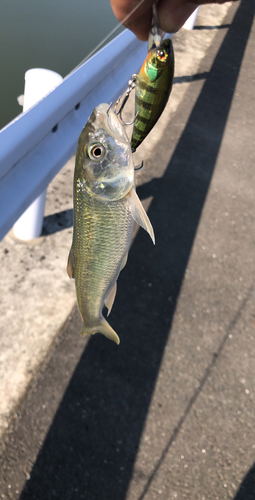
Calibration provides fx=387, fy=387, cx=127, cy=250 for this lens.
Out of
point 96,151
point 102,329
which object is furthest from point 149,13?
point 102,329

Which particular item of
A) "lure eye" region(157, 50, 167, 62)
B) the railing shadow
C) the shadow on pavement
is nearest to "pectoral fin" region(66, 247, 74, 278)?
"lure eye" region(157, 50, 167, 62)

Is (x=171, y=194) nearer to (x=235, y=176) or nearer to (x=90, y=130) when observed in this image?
(x=235, y=176)

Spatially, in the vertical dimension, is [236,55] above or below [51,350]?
above

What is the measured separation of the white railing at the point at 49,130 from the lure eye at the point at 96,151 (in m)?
0.65

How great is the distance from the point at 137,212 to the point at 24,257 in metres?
2.91

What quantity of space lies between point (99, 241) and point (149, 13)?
2.97 feet

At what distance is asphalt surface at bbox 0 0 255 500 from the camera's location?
310 cm

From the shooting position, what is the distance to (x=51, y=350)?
363cm

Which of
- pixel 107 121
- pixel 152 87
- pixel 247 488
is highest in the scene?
pixel 152 87

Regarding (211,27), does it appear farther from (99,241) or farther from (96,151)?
(99,241)

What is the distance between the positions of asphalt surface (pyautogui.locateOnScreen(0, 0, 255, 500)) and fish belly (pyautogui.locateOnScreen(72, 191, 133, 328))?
197 centimetres

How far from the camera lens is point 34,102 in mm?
3297

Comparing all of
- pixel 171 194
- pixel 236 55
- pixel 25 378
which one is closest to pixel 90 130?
pixel 25 378

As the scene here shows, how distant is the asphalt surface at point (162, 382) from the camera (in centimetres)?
310
